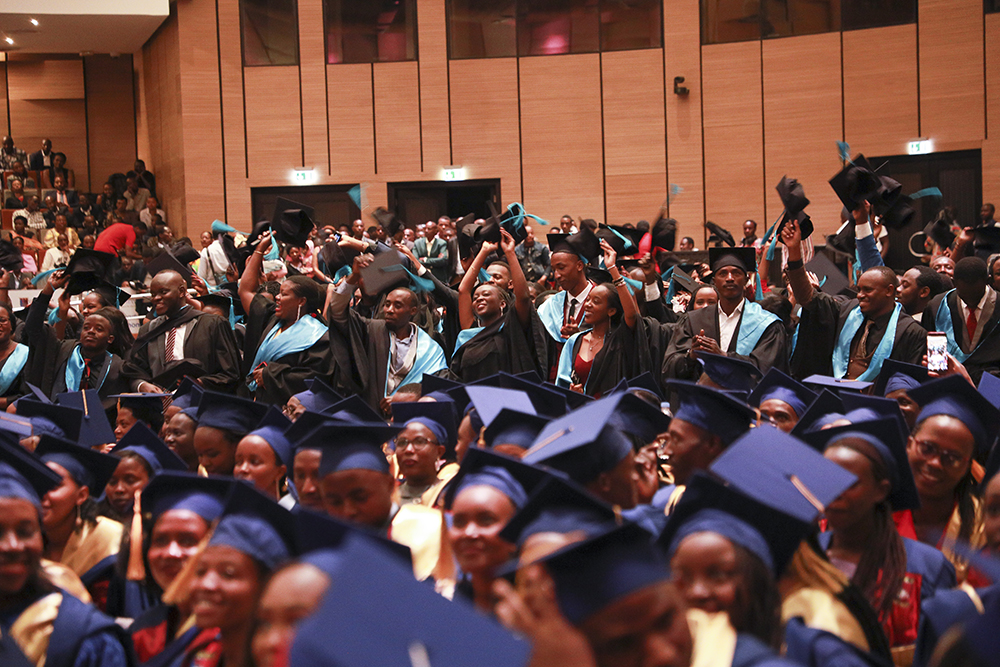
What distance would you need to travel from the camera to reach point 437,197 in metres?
15.8

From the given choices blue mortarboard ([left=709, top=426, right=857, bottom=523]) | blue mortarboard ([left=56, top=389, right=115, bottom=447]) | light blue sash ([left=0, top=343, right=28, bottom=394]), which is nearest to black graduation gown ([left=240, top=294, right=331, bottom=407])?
blue mortarboard ([left=56, top=389, right=115, bottom=447])

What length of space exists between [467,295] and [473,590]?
15.0ft

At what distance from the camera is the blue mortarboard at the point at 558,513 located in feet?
7.18

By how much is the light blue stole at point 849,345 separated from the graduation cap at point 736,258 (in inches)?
28.5

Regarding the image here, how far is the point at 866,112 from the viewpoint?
14703 millimetres

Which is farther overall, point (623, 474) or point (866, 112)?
point (866, 112)

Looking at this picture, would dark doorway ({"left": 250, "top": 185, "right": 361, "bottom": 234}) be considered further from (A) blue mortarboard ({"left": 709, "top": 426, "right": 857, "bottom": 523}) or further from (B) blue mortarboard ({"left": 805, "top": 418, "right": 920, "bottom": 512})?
(A) blue mortarboard ({"left": 709, "top": 426, "right": 857, "bottom": 523})

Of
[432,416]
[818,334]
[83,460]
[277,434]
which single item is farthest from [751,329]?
[83,460]

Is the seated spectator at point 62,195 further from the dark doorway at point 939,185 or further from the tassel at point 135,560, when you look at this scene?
the tassel at point 135,560

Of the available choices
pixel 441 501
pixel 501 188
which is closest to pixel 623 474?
pixel 441 501

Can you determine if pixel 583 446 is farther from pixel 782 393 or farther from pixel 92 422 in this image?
pixel 92 422

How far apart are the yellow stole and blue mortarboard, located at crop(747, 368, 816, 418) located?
2794 millimetres

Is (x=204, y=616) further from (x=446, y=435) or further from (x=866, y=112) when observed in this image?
(x=866, y=112)

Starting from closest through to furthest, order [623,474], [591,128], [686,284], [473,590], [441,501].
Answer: [473,590]
[623,474]
[441,501]
[686,284]
[591,128]
